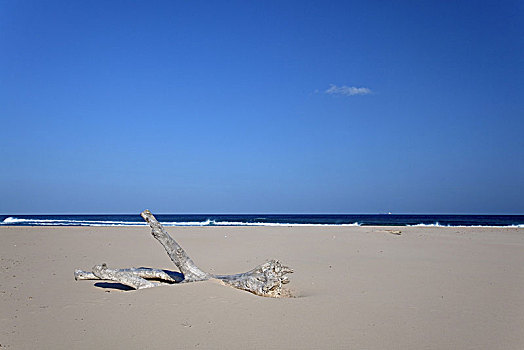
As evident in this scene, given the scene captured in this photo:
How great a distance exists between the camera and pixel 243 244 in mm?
16031

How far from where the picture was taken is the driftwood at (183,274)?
22.8ft

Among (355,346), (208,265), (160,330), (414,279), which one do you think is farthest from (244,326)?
(208,265)

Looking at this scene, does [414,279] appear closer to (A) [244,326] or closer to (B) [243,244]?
(A) [244,326]

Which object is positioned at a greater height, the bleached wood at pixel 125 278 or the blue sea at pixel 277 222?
the bleached wood at pixel 125 278

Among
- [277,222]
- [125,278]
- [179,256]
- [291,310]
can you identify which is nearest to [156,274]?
[125,278]

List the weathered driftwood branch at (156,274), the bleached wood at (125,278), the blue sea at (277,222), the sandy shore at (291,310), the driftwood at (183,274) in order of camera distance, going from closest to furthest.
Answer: the sandy shore at (291,310) → the driftwood at (183,274) → the bleached wood at (125,278) → the weathered driftwood branch at (156,274) → the blue sea at (277,222)

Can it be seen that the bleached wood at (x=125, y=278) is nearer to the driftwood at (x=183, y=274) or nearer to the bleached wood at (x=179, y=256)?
the driftwood at (x=183, y=274)

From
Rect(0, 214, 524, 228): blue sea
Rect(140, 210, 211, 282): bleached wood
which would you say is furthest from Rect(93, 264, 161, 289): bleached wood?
Rect(0, 214, 524, 228): blue sea

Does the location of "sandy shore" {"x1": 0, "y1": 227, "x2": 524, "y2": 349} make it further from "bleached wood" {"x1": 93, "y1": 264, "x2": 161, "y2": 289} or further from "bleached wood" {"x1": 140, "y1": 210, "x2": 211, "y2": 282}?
"bleached wood" {"x1": 140, "y1": 210, "x2": 211, "y2": 282}

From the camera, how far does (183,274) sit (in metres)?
7.63

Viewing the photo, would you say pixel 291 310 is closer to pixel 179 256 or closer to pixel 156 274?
pixel 179 256

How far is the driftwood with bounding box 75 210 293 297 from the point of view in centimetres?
695

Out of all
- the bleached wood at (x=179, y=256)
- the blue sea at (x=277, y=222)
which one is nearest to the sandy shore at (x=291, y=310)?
the bleached wood at (x=179, y=256)

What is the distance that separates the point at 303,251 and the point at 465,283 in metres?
6.37
